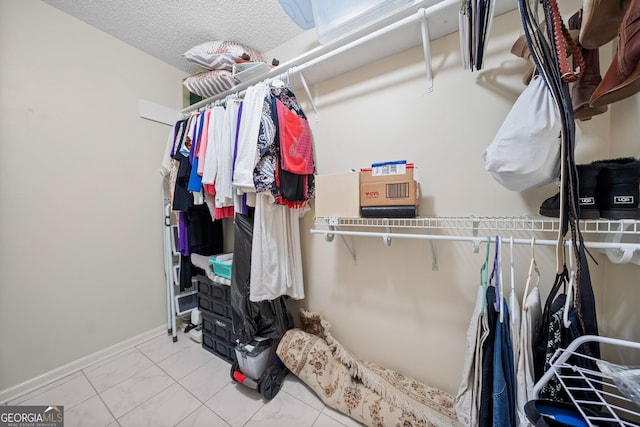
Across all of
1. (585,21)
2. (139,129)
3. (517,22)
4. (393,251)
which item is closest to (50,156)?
(139,129)

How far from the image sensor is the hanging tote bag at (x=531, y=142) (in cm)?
59

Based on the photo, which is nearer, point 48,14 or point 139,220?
point 48,14

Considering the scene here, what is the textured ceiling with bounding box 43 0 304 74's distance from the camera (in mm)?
1342

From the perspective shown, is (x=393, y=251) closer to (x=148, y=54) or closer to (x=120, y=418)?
(x=120, y=418)

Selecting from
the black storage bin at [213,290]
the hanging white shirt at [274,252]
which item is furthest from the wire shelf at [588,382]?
the black storage bin at [213,290]

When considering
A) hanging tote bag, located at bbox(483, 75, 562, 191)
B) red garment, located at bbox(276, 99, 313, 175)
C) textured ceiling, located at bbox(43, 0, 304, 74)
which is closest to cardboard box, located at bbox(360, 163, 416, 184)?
hanging tote bag, located at bbox(483, 75, 562, 191)

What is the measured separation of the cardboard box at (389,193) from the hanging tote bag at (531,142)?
29 cm

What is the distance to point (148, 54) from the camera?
1797mm

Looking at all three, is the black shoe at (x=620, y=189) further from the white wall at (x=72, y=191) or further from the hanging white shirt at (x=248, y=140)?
the white wall at (x=72, y=191)

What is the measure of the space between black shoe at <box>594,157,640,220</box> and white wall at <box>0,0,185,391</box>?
258cm

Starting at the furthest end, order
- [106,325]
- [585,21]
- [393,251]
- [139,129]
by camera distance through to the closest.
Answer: [139,129] → [106,325] → [393,251] → [585,21]

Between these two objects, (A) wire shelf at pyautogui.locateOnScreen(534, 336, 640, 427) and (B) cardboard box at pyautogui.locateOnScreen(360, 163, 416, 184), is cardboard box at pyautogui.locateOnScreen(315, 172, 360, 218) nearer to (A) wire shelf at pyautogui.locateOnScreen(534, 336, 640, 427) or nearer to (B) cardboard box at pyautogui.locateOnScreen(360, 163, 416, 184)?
(B) cardboard box at pyautogui.locateOnScreen(360, 163, 416, 184)

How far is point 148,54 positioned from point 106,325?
7.11 ft

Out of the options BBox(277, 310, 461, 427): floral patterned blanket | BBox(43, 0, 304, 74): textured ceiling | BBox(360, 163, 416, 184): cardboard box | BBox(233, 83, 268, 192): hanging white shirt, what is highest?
BBox(43, 0, 304, 74): textured ceiling
